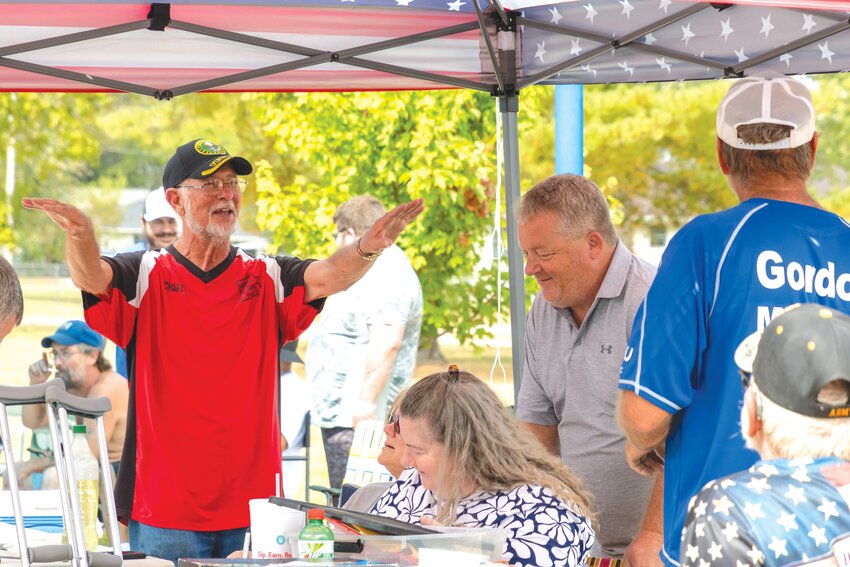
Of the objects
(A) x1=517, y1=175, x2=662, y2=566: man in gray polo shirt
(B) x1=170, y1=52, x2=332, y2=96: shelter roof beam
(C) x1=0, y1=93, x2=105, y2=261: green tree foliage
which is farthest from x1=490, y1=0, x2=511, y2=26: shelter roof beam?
(C) x1=0, y1=93, x2=105, y2=261: green tree foliage

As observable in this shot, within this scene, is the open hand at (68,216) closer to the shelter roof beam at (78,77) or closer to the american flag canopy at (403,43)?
the american flag canopy at (403,43)

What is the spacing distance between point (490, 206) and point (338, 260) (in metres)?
8.42

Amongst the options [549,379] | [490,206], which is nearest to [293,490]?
[549,379]

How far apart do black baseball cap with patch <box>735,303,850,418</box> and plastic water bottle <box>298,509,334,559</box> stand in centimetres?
100

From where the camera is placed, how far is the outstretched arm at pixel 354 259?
3.58 m

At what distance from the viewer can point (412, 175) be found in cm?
1045

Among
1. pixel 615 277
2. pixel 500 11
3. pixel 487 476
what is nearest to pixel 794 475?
pixel 487 476

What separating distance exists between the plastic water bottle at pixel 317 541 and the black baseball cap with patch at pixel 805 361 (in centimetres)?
100

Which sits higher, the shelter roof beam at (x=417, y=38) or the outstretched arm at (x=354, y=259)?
the shelter roof beam at (x=417, y=38)

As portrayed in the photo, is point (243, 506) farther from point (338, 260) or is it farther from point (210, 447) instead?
point (338, 260)

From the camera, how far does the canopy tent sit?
408cm

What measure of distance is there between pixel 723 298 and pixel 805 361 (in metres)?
0.87

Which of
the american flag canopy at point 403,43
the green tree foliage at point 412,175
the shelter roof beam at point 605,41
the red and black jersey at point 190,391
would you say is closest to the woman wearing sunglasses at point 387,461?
the red and black jersey at point 190,391

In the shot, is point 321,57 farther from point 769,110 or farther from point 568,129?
point 769,110
